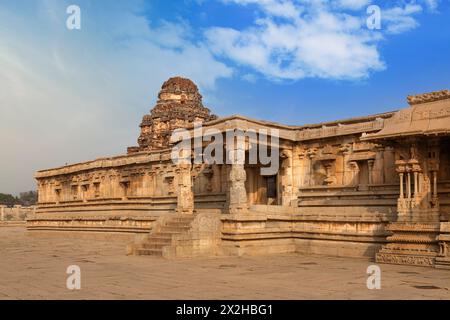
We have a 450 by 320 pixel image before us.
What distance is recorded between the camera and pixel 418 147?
1447cm

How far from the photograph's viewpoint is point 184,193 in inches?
776

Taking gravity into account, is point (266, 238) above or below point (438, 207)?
below

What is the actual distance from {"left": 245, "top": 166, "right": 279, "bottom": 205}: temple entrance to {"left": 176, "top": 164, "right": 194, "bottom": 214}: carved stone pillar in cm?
310

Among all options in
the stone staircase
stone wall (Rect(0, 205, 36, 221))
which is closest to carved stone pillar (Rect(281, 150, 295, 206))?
the stone staircase

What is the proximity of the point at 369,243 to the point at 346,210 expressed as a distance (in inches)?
92.2

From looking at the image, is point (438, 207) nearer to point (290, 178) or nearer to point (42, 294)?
point (290, 178)

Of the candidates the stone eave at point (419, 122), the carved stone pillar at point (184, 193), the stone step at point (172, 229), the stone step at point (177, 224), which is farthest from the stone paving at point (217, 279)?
the carved stone pillar at point (184, 193)

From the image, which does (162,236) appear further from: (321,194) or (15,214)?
(15,214)

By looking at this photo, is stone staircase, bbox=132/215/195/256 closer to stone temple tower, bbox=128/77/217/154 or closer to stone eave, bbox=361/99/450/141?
stone eave, bbox=361/99/450/141

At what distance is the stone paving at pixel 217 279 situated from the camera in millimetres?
8906

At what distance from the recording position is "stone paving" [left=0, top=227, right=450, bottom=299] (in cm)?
891

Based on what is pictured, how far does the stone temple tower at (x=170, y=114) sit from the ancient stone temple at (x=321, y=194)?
1465 cm

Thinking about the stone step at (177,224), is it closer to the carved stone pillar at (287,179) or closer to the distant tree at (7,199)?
the carved stone pillar at (287,179)
